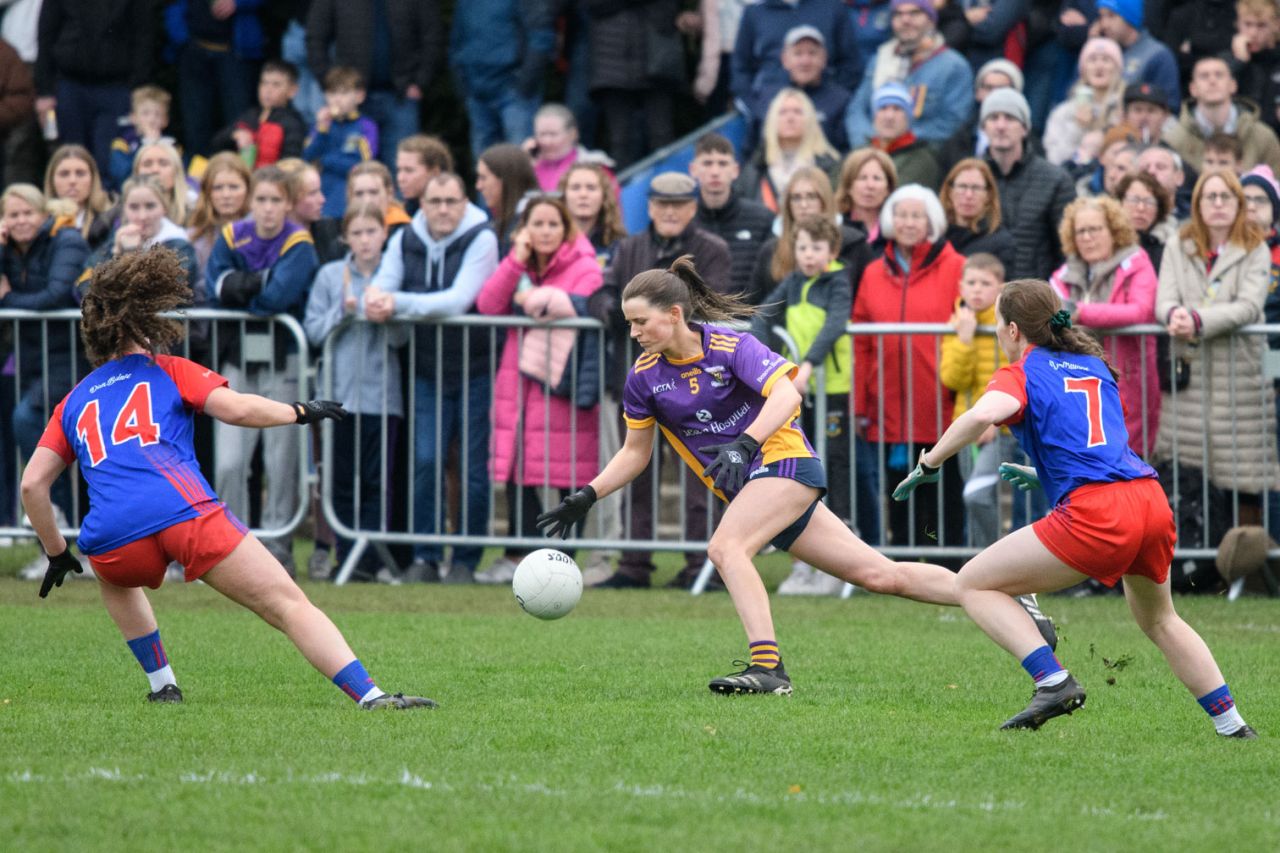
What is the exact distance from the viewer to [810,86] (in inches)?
583

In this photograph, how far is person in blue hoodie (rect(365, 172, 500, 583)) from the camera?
12.1 m

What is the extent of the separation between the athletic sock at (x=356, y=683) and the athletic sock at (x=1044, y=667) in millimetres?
2481

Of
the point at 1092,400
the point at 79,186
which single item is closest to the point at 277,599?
the point at 1092,400

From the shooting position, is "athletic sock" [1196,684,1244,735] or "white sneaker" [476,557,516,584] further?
"white sneaker" [476,557,516,584]

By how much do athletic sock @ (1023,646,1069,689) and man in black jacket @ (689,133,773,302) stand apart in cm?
578

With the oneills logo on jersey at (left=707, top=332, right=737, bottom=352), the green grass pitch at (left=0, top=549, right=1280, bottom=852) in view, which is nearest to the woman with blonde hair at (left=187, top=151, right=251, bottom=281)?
the green grass pitch at (left=0, top=549, right=1280, bottom=852)

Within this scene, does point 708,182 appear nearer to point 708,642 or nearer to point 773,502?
point 708,642

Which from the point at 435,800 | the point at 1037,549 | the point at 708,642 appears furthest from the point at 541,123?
the point at 435,800

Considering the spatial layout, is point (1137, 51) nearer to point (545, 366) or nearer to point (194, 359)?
point (545, 366)

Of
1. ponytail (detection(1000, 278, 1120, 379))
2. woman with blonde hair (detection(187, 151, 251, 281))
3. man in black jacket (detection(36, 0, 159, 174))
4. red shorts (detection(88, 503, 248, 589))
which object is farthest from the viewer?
man in black jacket (detection(36, 0, 159, 174))

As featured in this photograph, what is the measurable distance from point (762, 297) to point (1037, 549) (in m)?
5.41

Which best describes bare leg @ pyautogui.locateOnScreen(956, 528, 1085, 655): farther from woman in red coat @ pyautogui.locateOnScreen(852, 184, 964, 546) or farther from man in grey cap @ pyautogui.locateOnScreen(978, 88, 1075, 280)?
man in grey cap @ pyautogui.locateOnScreen(978, 88, 1075, 280)

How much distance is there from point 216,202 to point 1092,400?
7358 mm

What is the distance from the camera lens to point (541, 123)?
14.9m
